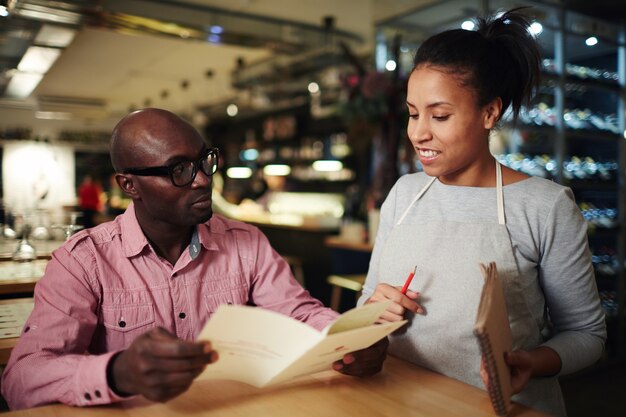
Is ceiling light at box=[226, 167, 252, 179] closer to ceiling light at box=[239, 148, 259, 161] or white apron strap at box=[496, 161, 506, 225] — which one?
ceiling light at box=[239, 148, 259, 161]

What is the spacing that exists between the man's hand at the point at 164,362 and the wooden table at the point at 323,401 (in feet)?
0.35

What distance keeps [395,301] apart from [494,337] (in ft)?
1.24

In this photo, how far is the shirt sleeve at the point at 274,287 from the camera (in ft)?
5.27

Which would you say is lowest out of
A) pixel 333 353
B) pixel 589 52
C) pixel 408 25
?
pixel 333 353

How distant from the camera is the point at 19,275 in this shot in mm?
2395

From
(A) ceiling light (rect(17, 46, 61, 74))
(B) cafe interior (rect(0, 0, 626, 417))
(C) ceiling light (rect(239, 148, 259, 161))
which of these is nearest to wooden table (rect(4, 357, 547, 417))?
(B) cafe interior (rect(0, 0, 626, 417))

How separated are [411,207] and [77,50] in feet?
27.2

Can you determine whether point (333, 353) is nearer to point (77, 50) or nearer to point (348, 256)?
point (348, 256)

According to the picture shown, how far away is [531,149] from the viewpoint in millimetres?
4805

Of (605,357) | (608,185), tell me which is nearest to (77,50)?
(608,185)

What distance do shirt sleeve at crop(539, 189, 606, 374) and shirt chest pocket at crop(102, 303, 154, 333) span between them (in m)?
1.04

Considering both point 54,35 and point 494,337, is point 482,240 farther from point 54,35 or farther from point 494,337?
point 54,35

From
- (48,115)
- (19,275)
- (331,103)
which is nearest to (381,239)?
(19,275)

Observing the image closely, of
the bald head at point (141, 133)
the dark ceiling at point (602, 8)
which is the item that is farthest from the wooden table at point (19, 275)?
the dark ceiling at point (602, 8)
